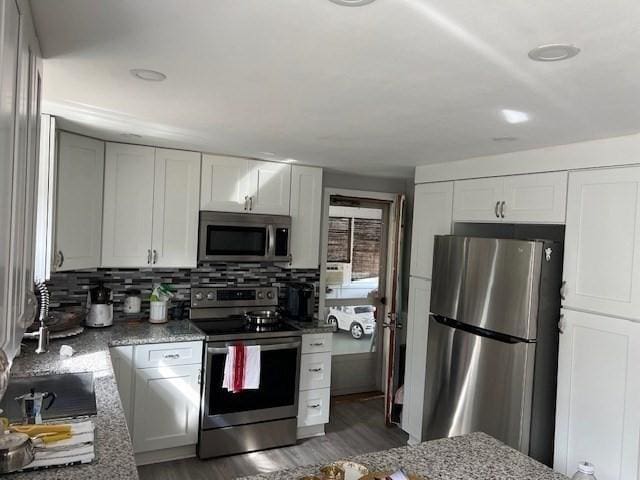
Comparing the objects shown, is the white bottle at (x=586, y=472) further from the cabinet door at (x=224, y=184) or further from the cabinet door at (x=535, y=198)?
the cabinet door at (x=224, y=184)

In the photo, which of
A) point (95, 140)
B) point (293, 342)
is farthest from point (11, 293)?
point (293, 342)

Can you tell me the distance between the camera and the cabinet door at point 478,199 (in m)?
3.09

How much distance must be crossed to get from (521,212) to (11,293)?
2.67 metres

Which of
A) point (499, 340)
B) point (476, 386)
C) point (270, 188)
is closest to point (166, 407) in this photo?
point (270, 188)

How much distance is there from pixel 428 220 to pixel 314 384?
1.60 meters

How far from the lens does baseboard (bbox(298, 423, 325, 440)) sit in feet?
12.7

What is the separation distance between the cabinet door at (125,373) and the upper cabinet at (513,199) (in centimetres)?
243

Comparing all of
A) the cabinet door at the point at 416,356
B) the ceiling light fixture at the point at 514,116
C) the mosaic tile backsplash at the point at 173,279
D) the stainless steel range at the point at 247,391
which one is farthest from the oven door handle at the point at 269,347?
the ceiling light fixture at the point at 514,116

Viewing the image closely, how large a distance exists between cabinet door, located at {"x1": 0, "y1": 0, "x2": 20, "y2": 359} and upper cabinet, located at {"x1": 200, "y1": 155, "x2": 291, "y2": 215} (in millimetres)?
2662

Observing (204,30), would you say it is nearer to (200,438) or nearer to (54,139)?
(54,139)

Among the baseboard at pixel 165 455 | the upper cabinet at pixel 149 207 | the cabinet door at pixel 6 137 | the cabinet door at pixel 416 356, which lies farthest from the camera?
the cabinet door at pixel 416 356

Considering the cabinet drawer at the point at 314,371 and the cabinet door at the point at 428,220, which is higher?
the cabinet door at the point at 428,220

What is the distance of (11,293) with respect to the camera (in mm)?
1089

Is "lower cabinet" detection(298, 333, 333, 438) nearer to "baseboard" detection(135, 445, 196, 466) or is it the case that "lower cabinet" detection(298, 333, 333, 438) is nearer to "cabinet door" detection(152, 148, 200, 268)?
"baseboard" detection(135, 445, 196, 466)
